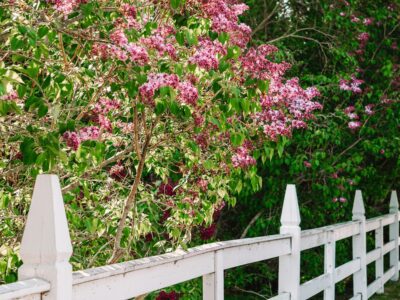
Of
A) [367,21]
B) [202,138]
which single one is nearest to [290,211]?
[202,138]

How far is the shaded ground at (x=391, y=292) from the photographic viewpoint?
10086 millimetres

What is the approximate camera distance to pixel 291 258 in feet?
19.1

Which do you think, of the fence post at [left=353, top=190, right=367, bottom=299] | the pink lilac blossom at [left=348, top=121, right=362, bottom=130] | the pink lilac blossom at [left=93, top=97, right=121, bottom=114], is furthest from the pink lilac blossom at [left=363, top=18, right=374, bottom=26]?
the pink lilac blossom at [left=93, top=97, right=121, bottom=114]

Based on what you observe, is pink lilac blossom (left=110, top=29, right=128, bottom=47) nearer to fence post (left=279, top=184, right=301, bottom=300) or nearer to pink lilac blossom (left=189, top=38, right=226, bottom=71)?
pink lilac blossom (left=189, top=38, right=226, bottom=71)

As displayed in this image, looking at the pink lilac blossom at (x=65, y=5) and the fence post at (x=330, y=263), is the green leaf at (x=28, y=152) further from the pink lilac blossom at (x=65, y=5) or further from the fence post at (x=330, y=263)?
the fence post at (x=330, y=263)

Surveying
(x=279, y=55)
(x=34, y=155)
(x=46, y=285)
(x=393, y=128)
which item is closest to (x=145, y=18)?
(x=34, y=155)

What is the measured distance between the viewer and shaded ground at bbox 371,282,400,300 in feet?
33.1

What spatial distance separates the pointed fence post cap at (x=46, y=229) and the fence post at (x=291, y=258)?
3501mm

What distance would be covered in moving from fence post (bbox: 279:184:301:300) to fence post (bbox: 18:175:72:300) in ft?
11.4

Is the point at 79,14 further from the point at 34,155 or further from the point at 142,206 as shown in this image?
the point at 142,206

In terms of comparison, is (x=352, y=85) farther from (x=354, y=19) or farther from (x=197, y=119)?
(x=197, y=119)

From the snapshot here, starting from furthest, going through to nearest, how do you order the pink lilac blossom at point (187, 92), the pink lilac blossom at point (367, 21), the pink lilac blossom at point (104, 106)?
the pink lilac blossom at point (367, 21)
the pink lilac blossom at point (104, 106)
the pink lilac blossom at point (187, 92)

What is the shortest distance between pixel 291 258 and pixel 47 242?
366cm

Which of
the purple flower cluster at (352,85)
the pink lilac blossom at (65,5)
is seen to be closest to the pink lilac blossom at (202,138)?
the pink lilac blossom at (65,5)
